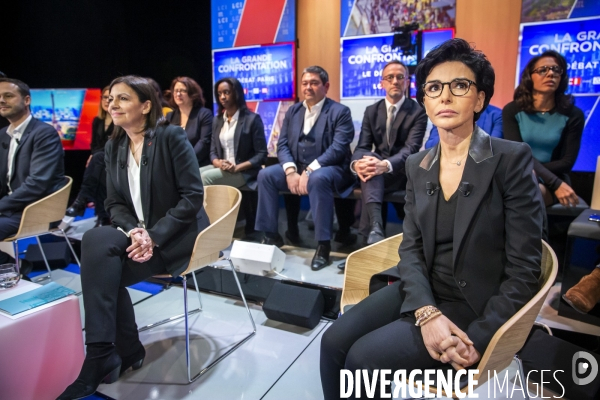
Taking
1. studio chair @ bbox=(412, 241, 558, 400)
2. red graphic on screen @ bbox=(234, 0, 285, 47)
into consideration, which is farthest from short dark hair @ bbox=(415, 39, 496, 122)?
red graphic on screen @ bbox=(234, 0, 285, 47)

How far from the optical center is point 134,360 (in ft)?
7.22

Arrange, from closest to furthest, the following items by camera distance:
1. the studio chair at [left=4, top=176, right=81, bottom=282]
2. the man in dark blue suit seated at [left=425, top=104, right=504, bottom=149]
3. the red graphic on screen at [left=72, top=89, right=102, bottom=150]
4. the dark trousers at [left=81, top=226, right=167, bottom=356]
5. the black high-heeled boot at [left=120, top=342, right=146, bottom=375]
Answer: the dark trousers at [left=81, top=226, right=167, bottom=356], the black high-heeled boot at [left=120, top=342, right=146, bottom=375], the studio chair at [left=4, top=176, right=81, bottom=282], the man in dark blue suit seated at [left=425, top=104, right=504, bottom=149], the red graphic on screen at [left=72, top=89, right=102, bottom=150]

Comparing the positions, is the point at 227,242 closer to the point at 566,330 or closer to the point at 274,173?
the point at 274,173

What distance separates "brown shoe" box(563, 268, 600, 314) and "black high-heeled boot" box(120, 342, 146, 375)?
2.39m

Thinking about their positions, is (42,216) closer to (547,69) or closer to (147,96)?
(147,96)

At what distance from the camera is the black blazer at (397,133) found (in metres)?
3.34

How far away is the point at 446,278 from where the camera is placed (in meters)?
1.54

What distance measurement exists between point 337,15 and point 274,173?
7.08 ft

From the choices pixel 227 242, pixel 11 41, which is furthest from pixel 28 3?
pixel 227 242

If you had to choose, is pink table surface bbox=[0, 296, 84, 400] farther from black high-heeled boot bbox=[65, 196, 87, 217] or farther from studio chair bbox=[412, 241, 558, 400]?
black high-heeled boot bbox=[65, 196, 87, 217]

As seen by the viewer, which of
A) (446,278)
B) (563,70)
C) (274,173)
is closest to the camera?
(446,278)

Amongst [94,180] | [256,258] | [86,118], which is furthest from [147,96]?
[86,118]

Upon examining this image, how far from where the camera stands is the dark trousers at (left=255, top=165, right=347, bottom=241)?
3258 millimetres

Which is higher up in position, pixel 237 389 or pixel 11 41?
pixel 11 41
